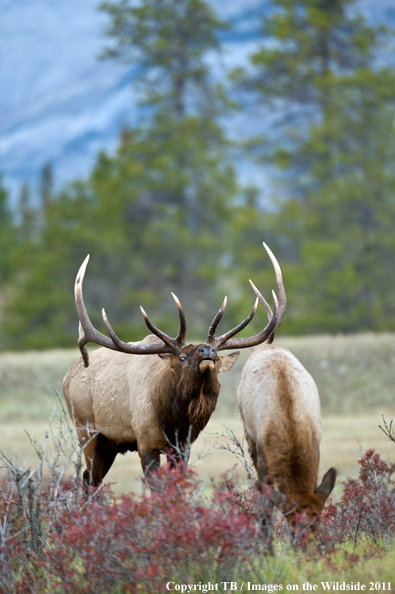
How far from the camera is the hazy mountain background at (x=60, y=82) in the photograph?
51.0 metres

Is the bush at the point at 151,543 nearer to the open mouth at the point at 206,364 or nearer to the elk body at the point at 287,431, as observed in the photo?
the elk body at the point at 287,431

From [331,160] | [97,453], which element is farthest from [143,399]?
[331,160]

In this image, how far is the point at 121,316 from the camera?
3238 centimetres

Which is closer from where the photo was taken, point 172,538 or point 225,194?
point 172,538

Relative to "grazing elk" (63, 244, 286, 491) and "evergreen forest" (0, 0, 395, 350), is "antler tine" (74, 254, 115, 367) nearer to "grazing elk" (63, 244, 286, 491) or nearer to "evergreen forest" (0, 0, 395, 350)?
"grazing elk" (63, 244, 286, 491)

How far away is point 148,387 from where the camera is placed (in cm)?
691

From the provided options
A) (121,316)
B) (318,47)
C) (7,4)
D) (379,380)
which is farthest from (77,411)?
(7,4)

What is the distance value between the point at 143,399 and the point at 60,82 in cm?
5111

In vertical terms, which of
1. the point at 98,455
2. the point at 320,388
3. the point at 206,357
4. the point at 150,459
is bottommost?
the point at 320,388

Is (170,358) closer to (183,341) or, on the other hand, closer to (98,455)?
(183,341)

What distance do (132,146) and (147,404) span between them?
27.9 meters

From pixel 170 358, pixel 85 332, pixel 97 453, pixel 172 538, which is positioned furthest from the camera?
pixel 97 453

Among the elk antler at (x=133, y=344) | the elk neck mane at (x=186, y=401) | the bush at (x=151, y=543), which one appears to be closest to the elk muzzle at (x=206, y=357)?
the elk neck mane at (x=186, y=401)

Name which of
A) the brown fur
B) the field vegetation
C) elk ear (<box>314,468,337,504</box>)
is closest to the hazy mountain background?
the brown fur
